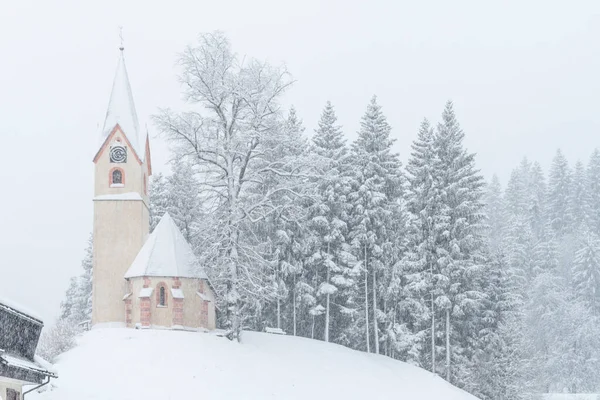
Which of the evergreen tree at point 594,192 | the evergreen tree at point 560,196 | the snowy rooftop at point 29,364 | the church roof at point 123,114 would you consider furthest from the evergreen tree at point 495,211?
the snowy rooftop at point 29,364

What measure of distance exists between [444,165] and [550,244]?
105 ft

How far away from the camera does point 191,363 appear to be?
1396 inches

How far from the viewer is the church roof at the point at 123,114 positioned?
4606 cm

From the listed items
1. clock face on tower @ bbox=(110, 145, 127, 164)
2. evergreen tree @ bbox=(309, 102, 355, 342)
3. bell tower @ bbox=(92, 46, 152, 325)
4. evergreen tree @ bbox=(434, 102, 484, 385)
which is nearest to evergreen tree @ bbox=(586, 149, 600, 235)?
evergreen tree @ bbox=(434, 102, 484, 385)

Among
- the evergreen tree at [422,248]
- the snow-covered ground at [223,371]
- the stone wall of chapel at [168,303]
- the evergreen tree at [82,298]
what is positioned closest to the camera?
the snow-covered ground at [223,371]

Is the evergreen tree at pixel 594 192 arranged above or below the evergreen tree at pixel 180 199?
above

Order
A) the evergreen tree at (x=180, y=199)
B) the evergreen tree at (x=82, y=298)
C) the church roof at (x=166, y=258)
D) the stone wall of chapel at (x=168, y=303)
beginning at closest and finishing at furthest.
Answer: the stone wall of chapel at (x=168, y=303), the church roof at (x=166, y=258), the evergreen tree at (x=180, y=199), the evergreen tree at (x=82, y=298)

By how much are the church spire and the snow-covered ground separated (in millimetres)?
10824

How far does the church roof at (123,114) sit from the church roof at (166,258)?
490cm

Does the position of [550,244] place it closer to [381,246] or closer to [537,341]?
[537,341]

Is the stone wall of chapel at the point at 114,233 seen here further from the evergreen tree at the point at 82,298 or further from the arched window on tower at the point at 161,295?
the evergreen tree at the point at 82,298

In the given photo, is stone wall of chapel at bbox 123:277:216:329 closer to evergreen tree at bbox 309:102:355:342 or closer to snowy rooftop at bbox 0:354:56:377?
evergreen tree at bbox 309:102:355:342

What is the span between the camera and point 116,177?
151 ft

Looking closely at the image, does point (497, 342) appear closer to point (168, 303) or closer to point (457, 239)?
point (457, 239)
